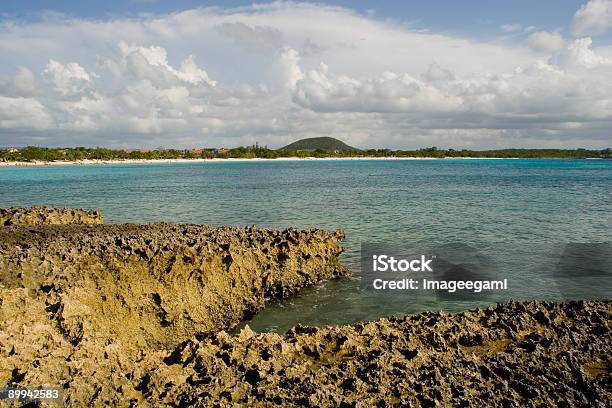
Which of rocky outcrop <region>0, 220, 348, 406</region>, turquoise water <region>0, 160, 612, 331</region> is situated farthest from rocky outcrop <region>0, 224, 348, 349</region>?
turquoise water <region>0, 160, 612, 331</region>

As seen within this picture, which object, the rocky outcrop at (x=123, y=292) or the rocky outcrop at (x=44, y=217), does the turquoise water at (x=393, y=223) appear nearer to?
the rocky outcrop at (x=123, y=292)

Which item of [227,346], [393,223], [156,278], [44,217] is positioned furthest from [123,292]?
[393,223]

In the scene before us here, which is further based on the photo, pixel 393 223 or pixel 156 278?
pixel 393 223

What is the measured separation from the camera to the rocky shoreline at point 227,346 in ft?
26.7

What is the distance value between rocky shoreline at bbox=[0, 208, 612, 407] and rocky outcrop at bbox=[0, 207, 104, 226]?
43.9ft

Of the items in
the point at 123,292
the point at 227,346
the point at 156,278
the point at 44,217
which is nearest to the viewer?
the point at 227,346

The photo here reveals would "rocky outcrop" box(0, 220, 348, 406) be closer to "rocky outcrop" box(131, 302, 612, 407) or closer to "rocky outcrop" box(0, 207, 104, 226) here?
"rocky outcrop" box(131, 302, 612, 407)

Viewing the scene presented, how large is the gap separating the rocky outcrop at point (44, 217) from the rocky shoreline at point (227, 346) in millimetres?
13395

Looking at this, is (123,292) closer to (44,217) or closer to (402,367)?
(402,367)

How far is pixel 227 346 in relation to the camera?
9797 mm

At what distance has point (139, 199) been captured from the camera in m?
55.9

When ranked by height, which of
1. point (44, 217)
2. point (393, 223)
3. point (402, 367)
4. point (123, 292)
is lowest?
point (393, 223)

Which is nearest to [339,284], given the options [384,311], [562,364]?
[384,311]

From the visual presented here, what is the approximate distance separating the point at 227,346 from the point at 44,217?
24073mm
